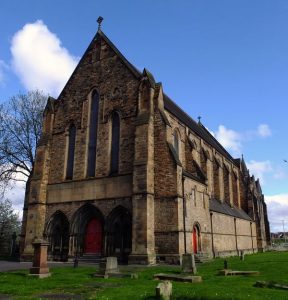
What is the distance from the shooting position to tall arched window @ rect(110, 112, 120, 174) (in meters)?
24.3

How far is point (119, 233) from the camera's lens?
2278cm

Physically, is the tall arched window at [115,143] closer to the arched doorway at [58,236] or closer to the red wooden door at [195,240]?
the arched doorway at [58,236]

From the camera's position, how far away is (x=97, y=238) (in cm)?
2392

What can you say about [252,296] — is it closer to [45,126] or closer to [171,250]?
[171,250]

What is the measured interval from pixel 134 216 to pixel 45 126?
39.5ft

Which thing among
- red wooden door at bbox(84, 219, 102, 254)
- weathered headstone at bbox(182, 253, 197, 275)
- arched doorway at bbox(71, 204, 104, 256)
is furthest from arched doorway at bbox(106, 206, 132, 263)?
weathered headstone at bbox(182, 253, 197, 275)

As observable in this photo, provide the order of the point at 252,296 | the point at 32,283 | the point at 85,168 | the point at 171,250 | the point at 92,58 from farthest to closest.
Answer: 1. the point at 92,58
2. the point at 85,168
3. the point at 171,250
4. the point at 32,283
5. the point at 252,296

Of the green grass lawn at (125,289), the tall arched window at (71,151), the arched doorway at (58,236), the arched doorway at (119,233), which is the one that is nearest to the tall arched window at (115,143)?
the arched doorway at (119,233)

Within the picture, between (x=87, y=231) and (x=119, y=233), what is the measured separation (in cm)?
301

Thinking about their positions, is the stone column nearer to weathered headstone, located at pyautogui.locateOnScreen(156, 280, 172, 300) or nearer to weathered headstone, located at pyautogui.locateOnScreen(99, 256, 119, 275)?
weathered headstone, located at pyautogui.locateOnScreen(99, 256, 119, 275)

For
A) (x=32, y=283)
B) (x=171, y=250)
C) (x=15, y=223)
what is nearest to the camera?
(x=32, y=283)

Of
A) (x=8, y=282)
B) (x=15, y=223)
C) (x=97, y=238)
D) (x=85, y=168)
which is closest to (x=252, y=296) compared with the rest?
(x=8, y=282)

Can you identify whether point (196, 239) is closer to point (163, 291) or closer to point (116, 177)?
point (116, 177)

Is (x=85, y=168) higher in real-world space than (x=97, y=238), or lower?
higher
